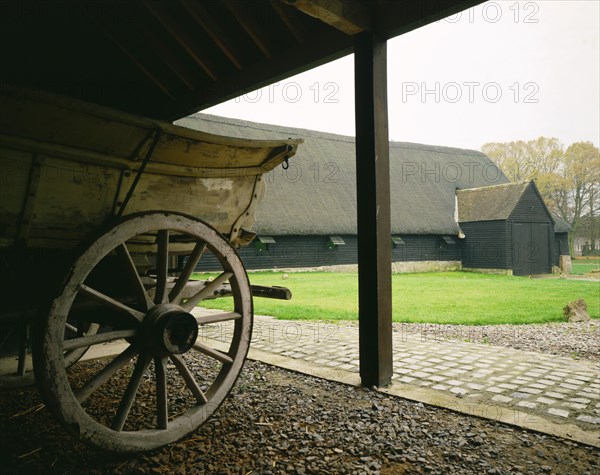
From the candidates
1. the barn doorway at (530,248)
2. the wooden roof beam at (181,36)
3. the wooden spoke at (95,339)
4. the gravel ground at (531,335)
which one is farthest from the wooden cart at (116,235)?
the barn doorway at (530,248)

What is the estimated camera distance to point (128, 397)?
2021 mm

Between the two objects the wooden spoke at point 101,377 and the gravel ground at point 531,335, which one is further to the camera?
the gravel ground at point 531,335

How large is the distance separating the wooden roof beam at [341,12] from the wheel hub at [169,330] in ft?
7.18

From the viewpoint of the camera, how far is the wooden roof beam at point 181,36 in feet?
12.3

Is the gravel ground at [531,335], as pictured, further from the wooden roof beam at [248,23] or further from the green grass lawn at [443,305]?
the wooden roof beam at [248,23]

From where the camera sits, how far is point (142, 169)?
2.11m

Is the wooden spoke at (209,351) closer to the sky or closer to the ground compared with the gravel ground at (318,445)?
closer to the sky

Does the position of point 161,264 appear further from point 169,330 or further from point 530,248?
point 530,248

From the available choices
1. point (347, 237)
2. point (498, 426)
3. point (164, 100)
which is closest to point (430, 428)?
point (498, 426)

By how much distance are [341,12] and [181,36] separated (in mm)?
1844

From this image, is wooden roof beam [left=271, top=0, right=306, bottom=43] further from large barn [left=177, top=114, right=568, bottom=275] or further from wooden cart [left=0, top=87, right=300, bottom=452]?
large barn [left=177, top=114, right=568, bottom=275]

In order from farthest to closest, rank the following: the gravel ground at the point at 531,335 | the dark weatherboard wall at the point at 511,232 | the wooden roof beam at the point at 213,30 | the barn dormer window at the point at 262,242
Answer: the dark weatherboard wall at the point at 511,232
the barn dormer window at the point at 262,242
the gravel ground at the point at 531,335
the wooden roof beam at the point at 213,30

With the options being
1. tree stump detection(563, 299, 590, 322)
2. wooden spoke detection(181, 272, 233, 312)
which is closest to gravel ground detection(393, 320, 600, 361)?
tree stump detection(563, 299, 590, 322)

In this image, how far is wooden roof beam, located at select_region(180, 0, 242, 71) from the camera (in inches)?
147
